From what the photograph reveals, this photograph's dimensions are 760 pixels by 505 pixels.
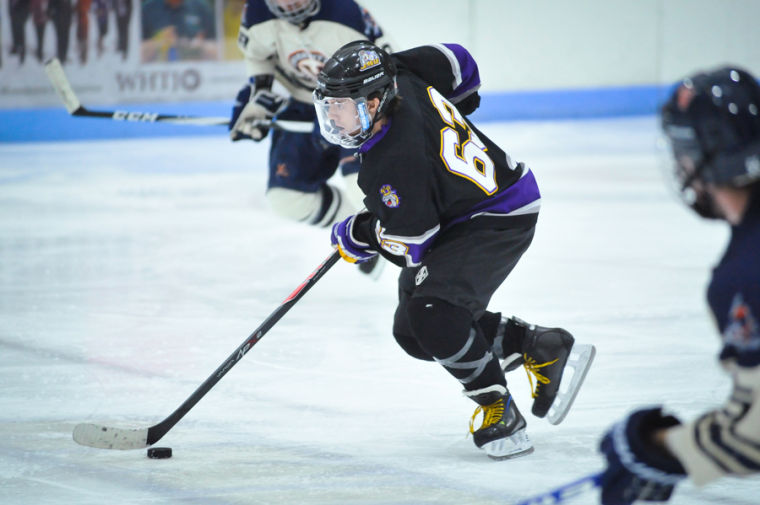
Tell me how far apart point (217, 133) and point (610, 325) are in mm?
6184

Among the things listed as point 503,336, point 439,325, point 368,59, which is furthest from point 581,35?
point 439,325

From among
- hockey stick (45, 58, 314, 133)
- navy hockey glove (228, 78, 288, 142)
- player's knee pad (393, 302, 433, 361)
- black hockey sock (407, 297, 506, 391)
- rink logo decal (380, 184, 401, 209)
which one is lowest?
hockey stick (45, 58, 314, 133)

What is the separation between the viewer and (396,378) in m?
2.85

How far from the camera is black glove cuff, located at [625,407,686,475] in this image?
125cm

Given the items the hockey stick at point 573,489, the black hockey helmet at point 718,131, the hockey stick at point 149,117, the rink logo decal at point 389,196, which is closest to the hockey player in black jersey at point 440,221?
the rink logo decal at point 389,196

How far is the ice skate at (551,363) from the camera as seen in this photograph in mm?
2475

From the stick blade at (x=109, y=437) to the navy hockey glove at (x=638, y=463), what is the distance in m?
1.27

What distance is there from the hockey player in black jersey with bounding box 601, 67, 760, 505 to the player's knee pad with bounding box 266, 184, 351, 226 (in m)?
2.79

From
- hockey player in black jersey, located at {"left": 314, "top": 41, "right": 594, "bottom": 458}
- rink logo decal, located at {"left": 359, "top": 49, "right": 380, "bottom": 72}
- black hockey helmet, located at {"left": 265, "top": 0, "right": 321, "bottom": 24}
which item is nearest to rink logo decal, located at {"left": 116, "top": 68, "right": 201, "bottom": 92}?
black hockey helmet, located at {"left": 265, "top": 0, "right": 321, "bottom": 24}

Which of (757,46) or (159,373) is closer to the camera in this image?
(159,373)

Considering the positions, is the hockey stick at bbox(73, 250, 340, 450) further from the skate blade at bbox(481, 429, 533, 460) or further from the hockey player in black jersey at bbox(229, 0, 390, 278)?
the hockey player in black jersey at bbox(229, 0, 390, 278)

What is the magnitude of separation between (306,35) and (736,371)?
111 inches

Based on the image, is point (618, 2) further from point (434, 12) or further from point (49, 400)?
point (49, 400)

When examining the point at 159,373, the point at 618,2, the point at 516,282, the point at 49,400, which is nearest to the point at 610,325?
the point at 516,282
